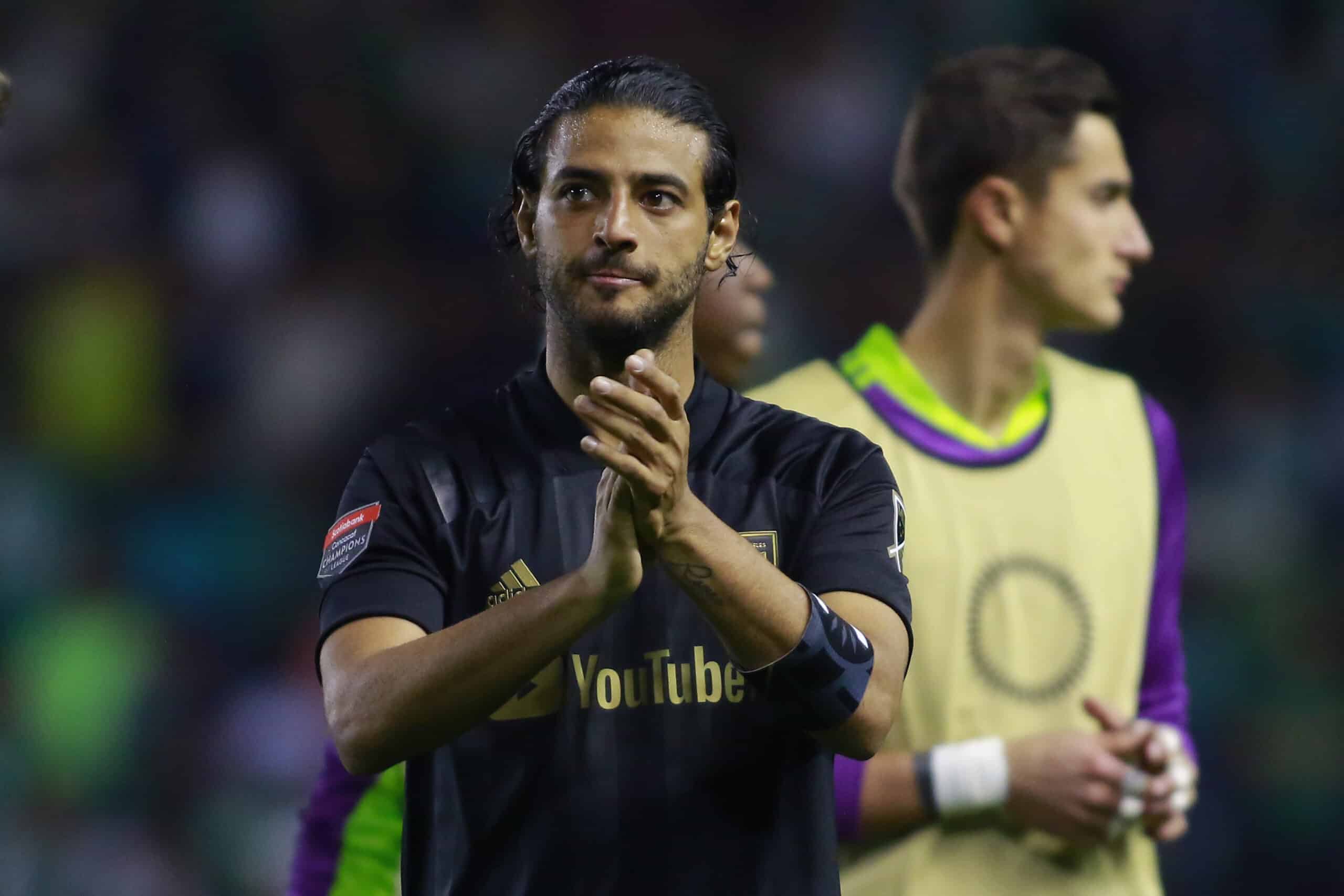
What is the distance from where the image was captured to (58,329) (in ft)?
20.6

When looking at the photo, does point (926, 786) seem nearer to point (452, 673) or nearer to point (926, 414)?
point (926, 414)

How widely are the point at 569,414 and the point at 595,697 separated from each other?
14.7 inches

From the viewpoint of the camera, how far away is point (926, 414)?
146 inches

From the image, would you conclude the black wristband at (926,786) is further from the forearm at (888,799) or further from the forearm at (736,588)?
the forearm at (736,588)

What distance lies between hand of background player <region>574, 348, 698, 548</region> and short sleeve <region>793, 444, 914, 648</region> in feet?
0.99

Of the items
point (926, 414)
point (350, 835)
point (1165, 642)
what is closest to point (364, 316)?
point (926, 414)

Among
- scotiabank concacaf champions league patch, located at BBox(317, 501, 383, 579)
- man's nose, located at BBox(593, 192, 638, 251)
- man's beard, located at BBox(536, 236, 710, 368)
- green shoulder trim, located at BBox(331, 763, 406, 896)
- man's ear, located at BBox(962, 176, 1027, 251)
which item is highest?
man's ear, located at BBox(962, 176, 1027, 251)

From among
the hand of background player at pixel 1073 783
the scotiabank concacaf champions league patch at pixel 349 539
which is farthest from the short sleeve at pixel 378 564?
the hand of background player at pixel 1073 783

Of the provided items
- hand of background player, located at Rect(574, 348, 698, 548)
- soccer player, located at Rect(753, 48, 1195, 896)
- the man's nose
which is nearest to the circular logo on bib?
soccer player, located at Rect(753, 48, 1195, 896)

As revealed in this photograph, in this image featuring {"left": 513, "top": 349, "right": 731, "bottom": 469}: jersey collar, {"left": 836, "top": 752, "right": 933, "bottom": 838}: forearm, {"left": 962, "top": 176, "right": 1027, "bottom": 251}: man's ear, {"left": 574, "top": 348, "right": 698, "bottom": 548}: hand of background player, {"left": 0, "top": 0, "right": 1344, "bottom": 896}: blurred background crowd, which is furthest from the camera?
{"left": 0, "top": 0, "right": 1344, "bottom": 896}: blurred background crowd

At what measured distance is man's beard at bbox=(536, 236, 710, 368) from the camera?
7.20ft

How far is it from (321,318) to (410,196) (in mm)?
597

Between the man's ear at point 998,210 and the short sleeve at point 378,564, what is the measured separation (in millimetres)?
1997

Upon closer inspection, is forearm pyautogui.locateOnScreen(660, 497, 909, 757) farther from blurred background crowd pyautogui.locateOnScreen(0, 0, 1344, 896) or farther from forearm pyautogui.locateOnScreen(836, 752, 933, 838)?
blurred background crowd pyautogui.locateOnScreen(0, 0, 1344, 896)
